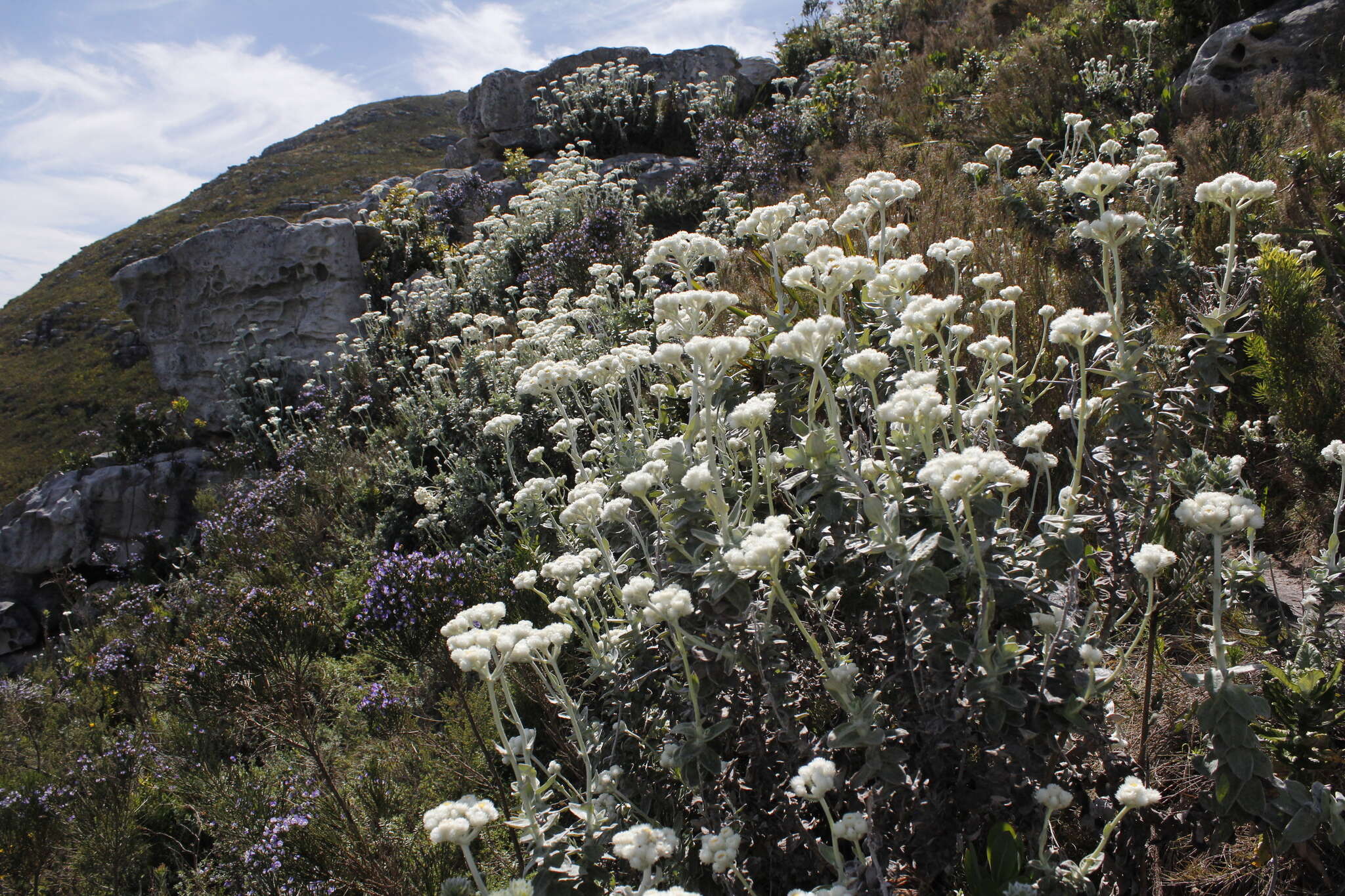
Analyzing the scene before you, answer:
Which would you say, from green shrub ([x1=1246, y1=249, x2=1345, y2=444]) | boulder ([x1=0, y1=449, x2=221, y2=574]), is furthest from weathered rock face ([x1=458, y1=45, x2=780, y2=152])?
green shrub ([x1=1246, y1=249, x2=1345, y2=444])

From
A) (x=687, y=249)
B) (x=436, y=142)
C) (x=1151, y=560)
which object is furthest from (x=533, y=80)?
(x=436, y=142)

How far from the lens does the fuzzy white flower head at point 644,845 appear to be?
143 cm

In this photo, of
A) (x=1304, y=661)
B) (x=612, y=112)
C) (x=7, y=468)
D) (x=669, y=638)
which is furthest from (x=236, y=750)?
(x=7, y=468)

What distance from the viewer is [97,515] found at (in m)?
9.58

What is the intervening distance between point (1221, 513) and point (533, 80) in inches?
655

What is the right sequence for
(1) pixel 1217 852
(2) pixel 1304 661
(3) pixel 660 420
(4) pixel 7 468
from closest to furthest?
(2) pixel 1304 661 < (1) pixel 1217 852 < (3) pixel 660 420 < (4) pixel 7 468

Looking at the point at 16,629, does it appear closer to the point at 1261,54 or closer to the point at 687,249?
the point at 687,249

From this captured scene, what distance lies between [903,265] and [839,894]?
1.59m

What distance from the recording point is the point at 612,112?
1293cm

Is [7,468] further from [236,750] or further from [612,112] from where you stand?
[236,750]

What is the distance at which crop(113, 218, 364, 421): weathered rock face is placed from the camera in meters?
9.95

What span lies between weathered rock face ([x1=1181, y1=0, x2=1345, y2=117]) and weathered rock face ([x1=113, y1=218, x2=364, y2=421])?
9.95m

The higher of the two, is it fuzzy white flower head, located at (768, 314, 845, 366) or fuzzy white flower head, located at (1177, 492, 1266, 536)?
fuzzy white flower head, located at (768, 314, 845, 366)

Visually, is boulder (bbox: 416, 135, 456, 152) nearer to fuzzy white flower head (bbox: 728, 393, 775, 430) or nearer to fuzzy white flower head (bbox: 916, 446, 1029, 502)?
fuzzy white flower head (bbox: 728, 393, 775, 430)
